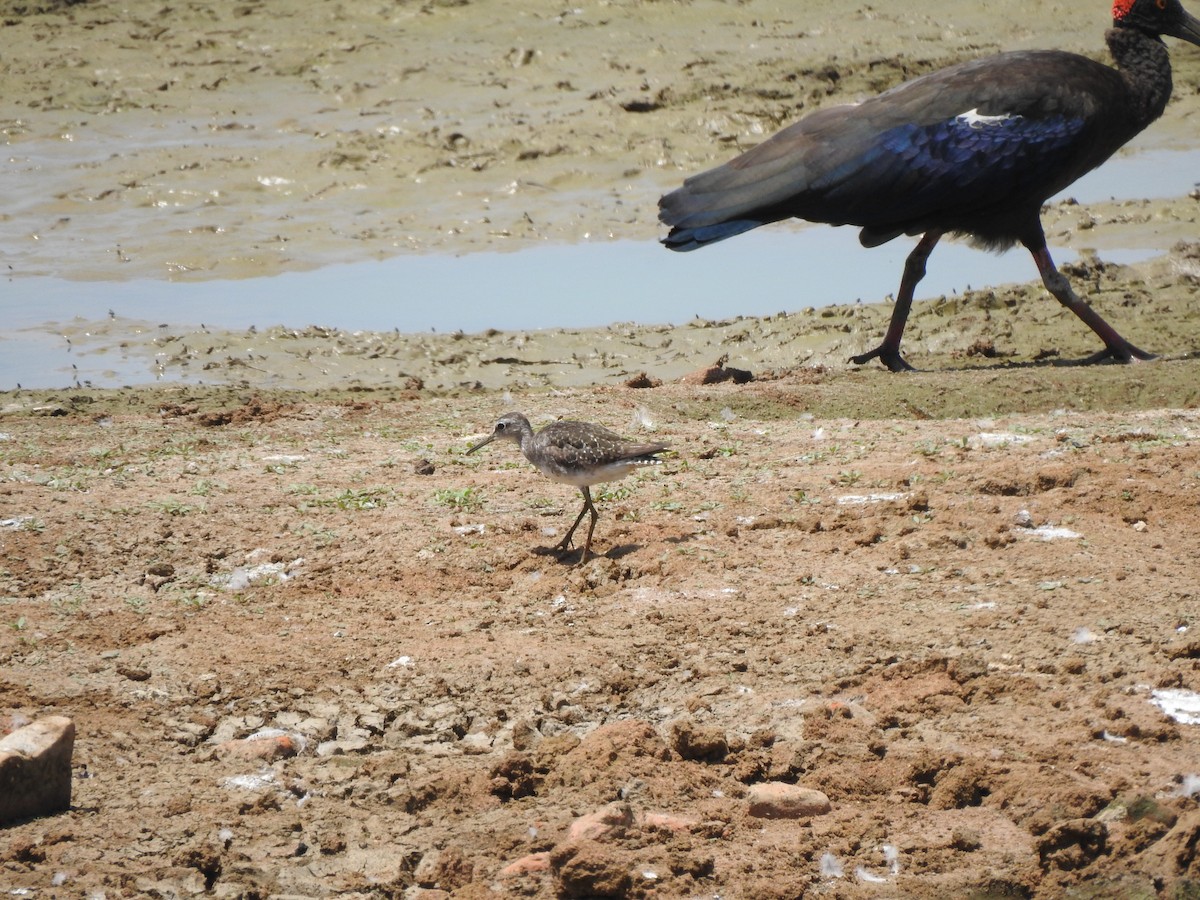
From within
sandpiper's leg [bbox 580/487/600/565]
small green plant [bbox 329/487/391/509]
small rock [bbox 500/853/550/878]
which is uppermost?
sandpiper's leg [bbox 580/487/600/565]

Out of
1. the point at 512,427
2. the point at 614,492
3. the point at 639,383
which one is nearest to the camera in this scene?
the point at 512,427

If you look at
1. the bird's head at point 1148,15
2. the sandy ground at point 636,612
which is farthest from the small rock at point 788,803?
the bird's head at point 1148,15

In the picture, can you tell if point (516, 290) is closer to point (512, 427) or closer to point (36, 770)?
point (512, 427)

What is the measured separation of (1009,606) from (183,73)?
50.5ft

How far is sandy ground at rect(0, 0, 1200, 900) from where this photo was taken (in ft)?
14.1

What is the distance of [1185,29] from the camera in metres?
11.4

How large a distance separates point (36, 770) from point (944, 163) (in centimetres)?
718

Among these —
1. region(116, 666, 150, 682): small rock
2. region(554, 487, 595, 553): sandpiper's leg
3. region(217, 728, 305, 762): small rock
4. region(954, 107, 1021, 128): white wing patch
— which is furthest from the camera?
region(954, 107, 1021, 128): white wing patch

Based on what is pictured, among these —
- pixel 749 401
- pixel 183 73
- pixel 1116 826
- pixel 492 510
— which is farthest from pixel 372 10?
pixel 1116 826

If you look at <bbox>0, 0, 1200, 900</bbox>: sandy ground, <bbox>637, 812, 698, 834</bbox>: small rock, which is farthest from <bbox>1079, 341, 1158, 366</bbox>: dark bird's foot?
<bbox>637, 812, 698, 834</bbox>: small rock

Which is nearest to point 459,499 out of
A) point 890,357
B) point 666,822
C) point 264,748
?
point 264,748

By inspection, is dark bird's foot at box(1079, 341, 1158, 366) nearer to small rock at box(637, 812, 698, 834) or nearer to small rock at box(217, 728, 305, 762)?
small rock at box(637, 812, 698, 834)

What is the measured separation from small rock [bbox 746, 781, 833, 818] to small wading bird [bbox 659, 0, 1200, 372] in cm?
600

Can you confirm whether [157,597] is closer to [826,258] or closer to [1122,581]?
[1122,581]
